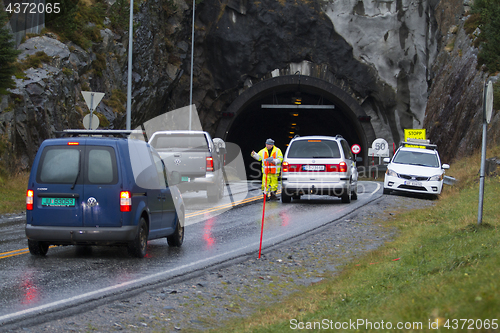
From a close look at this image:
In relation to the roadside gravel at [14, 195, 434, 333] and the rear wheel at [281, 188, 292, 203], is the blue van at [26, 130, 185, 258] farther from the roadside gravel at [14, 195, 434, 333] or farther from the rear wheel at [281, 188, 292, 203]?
the rear wheel at [281, 188, 292, 203]

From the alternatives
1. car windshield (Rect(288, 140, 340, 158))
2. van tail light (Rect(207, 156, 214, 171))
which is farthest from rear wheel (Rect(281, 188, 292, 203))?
van tail light (Rect(207, 156, 214, 171))

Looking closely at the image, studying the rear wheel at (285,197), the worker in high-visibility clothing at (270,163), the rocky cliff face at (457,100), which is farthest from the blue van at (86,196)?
the rocky cliff face at (457,100)

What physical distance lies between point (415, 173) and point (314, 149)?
4.65 meters

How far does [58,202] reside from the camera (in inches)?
344

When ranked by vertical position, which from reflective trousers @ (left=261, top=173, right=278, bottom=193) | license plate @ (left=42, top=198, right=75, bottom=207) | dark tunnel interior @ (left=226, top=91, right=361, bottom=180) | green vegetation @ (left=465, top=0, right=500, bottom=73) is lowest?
reflective trousers @ (left=261, top=173, right=278, bottom=193)

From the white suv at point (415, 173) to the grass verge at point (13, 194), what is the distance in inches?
474

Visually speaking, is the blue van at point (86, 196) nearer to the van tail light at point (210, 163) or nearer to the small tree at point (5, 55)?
the van tail light at point (210, 163)

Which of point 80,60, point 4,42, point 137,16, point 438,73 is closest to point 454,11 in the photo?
point 438,73

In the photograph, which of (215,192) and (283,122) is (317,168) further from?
(283,122)

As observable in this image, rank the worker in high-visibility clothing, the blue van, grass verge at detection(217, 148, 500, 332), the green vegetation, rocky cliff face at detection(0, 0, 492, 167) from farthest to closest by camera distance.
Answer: rocky cliff face at detection(0, 0, 492, 167)
the green vegetation
the worker in high-visibility clothing
the blue van
grass verge at detection(217, 148, 500, 332)

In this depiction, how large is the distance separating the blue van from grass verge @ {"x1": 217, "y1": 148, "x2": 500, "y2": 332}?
2997mm

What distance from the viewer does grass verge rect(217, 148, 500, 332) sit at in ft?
12.8

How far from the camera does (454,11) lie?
156 ft

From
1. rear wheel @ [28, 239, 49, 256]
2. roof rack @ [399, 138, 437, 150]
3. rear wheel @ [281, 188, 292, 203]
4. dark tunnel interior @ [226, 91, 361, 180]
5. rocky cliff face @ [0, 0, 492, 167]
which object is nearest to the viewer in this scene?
rear wheel @ [28, 239, 49, 256]
